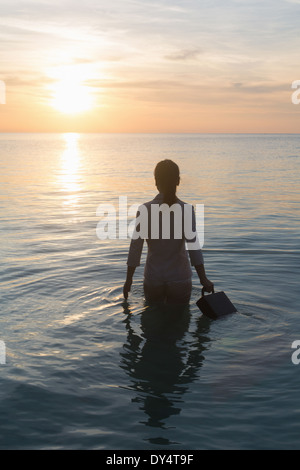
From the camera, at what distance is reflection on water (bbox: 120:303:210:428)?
5298 mm

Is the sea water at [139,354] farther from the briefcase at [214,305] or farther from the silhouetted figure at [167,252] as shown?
the silhouetted figure at [167,252]

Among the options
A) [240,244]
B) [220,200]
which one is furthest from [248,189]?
[240,244]

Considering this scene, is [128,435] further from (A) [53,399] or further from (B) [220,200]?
(B) [220,200]

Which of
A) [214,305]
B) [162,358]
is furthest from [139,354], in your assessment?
[214,305]

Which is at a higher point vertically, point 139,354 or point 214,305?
point 214,305

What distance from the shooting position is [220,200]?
75.6ft

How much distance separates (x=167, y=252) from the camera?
7688mm

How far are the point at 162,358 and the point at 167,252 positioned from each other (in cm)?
183

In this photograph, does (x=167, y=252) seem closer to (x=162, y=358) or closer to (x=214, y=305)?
(x=214, y=305)

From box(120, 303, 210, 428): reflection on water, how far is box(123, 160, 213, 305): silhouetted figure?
0.39 metres

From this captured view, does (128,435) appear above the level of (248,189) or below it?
below

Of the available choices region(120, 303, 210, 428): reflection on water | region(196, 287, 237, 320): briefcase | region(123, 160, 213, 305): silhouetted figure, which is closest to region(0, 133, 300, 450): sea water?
region(120, 303, 210, 428): reflection on water
